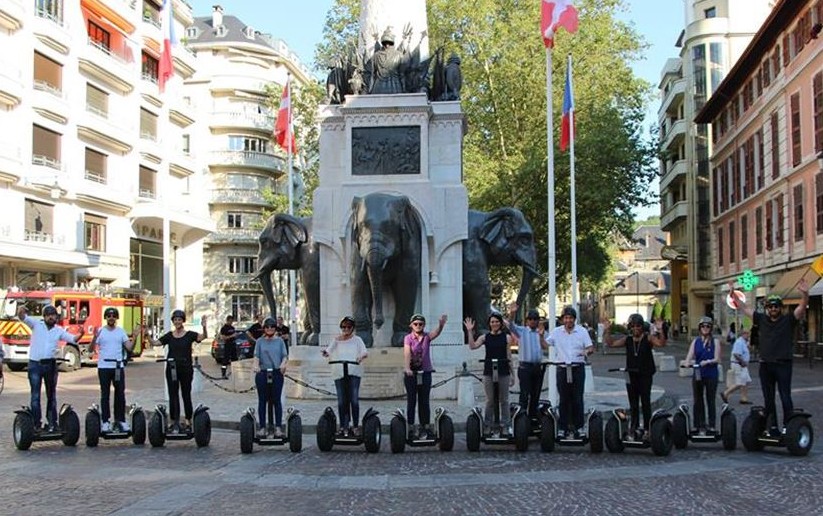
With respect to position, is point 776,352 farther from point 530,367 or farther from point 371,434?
point 371,434

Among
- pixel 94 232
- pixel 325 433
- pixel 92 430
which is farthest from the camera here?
pixel 94 232

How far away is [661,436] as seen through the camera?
402 inches

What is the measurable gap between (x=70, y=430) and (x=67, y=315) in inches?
820

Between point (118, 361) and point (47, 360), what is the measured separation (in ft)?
3.11

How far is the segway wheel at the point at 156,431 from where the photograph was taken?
11086mm

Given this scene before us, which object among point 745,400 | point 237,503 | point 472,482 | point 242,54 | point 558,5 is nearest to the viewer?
point 237,503

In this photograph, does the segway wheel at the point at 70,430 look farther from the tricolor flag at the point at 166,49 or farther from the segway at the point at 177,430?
the tricolor flag at the point at 166,49

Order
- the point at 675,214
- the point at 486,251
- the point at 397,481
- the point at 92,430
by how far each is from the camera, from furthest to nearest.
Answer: the point at 675,214, the point at 486,251, the point at 92,430, the point at 397,481

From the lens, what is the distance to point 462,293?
55.2 feet

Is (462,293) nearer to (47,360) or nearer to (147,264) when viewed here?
(47,360)

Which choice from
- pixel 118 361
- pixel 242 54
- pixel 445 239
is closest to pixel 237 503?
pixel 118 361

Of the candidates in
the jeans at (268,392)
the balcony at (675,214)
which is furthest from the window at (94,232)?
the balcony at (675,214)

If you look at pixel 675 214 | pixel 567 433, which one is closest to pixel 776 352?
pixel 567 433

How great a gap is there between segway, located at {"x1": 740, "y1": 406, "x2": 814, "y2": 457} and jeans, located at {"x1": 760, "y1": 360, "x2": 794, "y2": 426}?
85 mm
